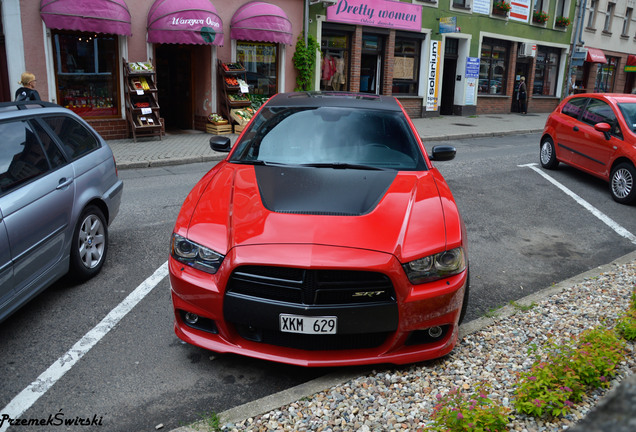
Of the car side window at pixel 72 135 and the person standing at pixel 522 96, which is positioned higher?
the car side window at pixel 72 135

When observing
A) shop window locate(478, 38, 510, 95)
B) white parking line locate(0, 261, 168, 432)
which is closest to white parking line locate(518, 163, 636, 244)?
white parking line locate(0, 261, 168, 432)

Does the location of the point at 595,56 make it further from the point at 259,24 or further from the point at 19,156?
the point at 19,156

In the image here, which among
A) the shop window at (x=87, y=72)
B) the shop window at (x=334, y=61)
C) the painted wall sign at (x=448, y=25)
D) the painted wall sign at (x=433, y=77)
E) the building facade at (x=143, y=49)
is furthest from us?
the painted wall sign at (x=433, y=77)

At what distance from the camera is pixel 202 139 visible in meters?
15.0

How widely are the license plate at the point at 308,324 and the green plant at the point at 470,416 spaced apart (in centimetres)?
75

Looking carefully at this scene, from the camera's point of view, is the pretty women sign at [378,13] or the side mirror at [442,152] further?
the pretty women sign at [378,13]

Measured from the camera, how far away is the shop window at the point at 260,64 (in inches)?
677

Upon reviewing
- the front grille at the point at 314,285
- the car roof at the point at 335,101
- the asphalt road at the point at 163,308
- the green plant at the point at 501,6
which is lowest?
the asphalt road at the point at 163,308

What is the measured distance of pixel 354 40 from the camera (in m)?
20.7

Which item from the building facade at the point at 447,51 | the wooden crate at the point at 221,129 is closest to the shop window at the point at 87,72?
the wooden crate at the point at 221,129

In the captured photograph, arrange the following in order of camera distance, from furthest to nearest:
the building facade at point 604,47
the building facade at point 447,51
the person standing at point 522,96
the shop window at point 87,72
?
the building facade at point 604,47 < the person standing at point 522,96 < the building facade at point 447,51 < the shop window at point 87,72

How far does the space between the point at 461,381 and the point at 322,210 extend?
4.63 ft

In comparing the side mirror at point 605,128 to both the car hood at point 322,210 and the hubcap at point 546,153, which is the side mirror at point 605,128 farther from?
the car hood at point 322,210

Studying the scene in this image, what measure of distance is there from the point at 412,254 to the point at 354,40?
18781 millimetres
